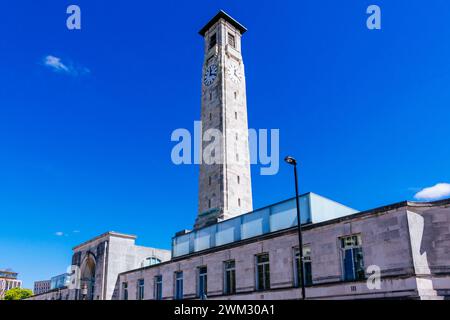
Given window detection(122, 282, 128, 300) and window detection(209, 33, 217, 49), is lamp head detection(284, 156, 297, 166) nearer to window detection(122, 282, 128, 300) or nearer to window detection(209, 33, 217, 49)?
window detection(122, 282, 128, 300)

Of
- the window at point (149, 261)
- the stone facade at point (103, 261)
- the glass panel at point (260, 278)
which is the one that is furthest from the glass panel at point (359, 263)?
the window at point (149, 261)

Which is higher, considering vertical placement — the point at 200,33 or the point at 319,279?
the point at 200,33

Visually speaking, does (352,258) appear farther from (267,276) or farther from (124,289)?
(124,289)

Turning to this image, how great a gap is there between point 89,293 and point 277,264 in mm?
32926

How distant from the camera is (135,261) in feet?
167

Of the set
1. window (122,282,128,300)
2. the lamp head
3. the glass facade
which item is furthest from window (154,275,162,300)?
the lamp head

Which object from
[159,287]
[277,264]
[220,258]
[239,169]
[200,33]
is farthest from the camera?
[200,33]

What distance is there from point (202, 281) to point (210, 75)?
1257 inches

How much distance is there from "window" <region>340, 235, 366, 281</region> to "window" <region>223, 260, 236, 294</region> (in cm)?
923

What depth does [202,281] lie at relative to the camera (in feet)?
106

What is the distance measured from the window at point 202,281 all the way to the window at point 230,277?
7.57 feet
